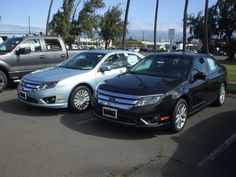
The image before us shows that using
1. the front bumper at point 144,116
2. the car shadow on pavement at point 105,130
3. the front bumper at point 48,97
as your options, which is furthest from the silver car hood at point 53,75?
the front bumper at point 144,116

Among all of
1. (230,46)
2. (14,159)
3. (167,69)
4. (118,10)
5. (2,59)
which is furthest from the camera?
(230,46)

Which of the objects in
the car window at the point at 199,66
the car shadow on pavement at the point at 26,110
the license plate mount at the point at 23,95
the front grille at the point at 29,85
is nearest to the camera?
the car window at the point at 199,66

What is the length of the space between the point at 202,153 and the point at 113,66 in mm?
4070

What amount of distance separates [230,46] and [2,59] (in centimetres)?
4065

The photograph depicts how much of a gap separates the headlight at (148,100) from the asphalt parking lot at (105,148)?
685 millimetres

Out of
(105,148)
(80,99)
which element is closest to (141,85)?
(105,148)

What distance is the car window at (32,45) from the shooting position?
10.6m

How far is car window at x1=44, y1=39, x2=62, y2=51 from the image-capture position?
444 inches

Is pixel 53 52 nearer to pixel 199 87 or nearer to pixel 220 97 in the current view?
pixel 220 97

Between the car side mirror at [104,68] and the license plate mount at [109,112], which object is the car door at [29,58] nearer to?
the car side mirror at [104,68]

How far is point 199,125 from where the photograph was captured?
669 cm

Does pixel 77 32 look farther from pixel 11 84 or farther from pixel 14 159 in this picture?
pixel 14 159

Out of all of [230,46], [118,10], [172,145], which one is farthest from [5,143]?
[230,46]

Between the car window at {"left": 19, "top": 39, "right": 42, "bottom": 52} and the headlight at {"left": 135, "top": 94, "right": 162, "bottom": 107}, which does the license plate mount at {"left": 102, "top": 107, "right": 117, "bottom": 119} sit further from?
the car window at {"left": 19, "top": 39, "right": 42, "bottom": 52}
